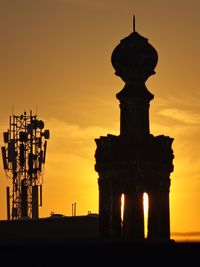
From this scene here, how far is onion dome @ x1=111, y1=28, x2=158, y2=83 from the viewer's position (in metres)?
139

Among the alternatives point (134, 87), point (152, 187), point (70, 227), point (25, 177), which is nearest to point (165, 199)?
point (152, 187)

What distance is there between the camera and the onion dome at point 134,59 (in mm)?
138750

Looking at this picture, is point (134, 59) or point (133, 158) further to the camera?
point (134, 59)

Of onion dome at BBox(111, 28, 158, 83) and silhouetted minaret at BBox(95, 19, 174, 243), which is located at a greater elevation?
onion dome at BBox(111, 28, 158, 83)

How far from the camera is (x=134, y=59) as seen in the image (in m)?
138

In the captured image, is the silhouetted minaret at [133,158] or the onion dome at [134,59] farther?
the onion dome at [134,59]

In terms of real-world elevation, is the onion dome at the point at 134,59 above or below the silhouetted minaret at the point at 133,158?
above

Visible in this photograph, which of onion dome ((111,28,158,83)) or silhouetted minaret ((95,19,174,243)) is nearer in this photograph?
silhouetted minaret ((95,19,174,243))

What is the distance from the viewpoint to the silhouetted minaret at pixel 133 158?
13838cm

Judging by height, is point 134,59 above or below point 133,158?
above

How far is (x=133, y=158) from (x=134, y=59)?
9.09 metres

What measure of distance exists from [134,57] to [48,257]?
3109 cm

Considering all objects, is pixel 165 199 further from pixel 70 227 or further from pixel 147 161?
pixel 70 227

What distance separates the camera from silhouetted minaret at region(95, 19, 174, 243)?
13838 centimetres
